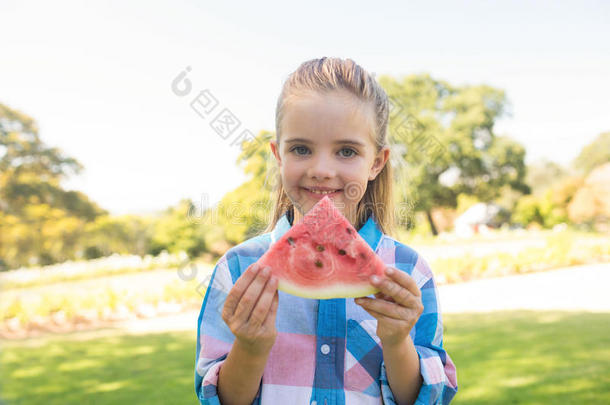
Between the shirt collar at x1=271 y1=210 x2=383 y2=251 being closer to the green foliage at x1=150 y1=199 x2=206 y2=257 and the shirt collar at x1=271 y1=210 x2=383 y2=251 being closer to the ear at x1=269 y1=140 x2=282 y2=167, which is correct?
the ear at x1=269 y1=140 x2=282 y2=167

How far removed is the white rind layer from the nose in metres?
0.37

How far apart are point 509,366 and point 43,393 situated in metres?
5.51

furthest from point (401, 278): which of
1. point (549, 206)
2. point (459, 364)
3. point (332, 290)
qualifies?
point (549, 206)

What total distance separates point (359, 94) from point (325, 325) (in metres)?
0.85

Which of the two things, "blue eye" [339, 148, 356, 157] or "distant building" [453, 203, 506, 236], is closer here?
"blue eye" [339, 148, 356, 157]

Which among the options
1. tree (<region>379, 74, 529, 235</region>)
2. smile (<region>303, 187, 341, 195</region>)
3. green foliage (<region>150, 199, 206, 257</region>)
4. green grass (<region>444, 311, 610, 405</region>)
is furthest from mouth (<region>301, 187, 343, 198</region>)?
tree (<region>379, 74, 529, 235</region>)

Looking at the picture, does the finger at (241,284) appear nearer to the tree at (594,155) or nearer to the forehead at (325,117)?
the forehead at (325,117)

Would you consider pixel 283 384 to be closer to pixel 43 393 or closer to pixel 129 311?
pixel 43 393

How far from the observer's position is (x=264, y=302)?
1.32 m

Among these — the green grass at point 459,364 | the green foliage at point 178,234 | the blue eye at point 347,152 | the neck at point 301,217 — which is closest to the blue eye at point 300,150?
the blue eye at point 347,152

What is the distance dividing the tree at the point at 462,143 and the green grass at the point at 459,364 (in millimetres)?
21162

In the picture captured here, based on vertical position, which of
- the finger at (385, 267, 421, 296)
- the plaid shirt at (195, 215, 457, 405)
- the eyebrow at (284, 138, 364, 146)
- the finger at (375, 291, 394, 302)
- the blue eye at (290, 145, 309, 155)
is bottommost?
the plaid shirt at (195, 215, 457, 405)

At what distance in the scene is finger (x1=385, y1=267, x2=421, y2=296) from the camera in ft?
4.33

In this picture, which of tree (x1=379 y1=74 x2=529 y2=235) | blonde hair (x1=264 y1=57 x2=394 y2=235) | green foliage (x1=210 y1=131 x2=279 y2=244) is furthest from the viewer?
tree (x1=379 y1=74 x2=529 y2=235)
